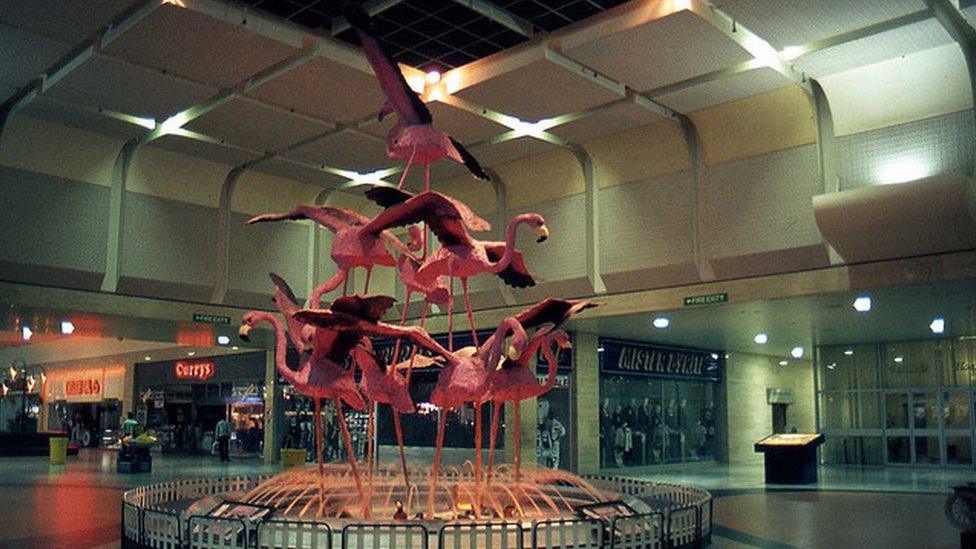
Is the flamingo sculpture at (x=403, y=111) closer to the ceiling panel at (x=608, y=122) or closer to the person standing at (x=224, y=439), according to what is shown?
the ceiling panel at (x=608, y=122)

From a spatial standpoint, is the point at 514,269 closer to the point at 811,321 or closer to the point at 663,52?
the point at 663,52

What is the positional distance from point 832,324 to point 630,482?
36.5 ft

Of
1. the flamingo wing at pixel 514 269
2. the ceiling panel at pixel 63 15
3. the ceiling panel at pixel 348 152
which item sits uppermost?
the ceiling panel at pixel 63 15

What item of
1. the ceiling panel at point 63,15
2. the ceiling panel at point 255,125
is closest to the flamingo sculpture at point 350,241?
the ceiling panel at point 63,15

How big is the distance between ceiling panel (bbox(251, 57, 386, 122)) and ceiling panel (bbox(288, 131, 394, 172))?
1.64m

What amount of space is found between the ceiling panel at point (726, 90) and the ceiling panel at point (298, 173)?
9.85 m

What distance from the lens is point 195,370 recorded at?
3431 cm

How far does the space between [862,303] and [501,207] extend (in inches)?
365

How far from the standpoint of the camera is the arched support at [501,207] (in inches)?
910

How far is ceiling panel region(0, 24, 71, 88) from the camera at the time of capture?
15.4 meters

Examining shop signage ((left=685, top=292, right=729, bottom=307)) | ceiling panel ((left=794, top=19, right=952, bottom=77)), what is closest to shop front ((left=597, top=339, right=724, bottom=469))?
shop signage ((left=685, top=292, right=729, bottom=307))

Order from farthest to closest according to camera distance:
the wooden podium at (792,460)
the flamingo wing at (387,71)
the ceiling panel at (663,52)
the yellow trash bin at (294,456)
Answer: the yellow trash bin at (294,456)
the wooden podium at (792,460)
the ceiling panel at (663,52)
the flamingo wing at (387,71)

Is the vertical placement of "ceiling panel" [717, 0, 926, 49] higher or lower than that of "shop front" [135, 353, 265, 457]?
higher

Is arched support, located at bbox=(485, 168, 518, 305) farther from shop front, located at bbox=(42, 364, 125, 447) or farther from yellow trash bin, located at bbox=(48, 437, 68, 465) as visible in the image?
shop front, located at bbox=(42, 364, 125, 447)
